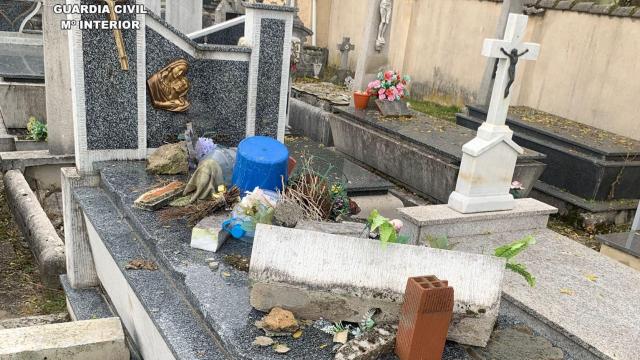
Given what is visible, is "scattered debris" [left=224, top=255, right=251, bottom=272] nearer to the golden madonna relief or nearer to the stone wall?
the golden madonna relief

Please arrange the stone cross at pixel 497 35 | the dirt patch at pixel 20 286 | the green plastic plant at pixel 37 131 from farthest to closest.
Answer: the stone cross at pixel 497 35
the green plastic plant at pixel 37 131
the dirt patch at pixel 20 286

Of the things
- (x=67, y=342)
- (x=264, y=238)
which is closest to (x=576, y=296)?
(x=264, y=238)

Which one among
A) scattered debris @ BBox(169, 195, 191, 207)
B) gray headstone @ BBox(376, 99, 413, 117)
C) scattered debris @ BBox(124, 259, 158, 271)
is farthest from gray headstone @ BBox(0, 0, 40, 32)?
scattered debris @ BBox(124, 259, 158, 271)

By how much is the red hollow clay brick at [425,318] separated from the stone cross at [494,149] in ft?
8.22

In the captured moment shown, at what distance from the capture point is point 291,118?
9.19 meters

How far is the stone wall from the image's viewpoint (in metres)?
8.80

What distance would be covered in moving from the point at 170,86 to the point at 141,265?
1.67 m

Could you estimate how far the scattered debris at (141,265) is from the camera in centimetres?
301

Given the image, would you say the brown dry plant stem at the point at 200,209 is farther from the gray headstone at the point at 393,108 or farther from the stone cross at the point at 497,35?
the stone cross at the point at 497,35

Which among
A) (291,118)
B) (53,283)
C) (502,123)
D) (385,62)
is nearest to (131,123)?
(53,283)

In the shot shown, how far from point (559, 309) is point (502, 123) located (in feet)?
5.82

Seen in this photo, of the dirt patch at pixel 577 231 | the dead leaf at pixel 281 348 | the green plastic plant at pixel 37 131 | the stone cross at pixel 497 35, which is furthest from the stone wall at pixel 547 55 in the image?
the green plastic plant at pixel 37 131

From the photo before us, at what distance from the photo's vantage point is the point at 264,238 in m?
2.42

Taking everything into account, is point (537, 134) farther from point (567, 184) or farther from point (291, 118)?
point (291, 118)
